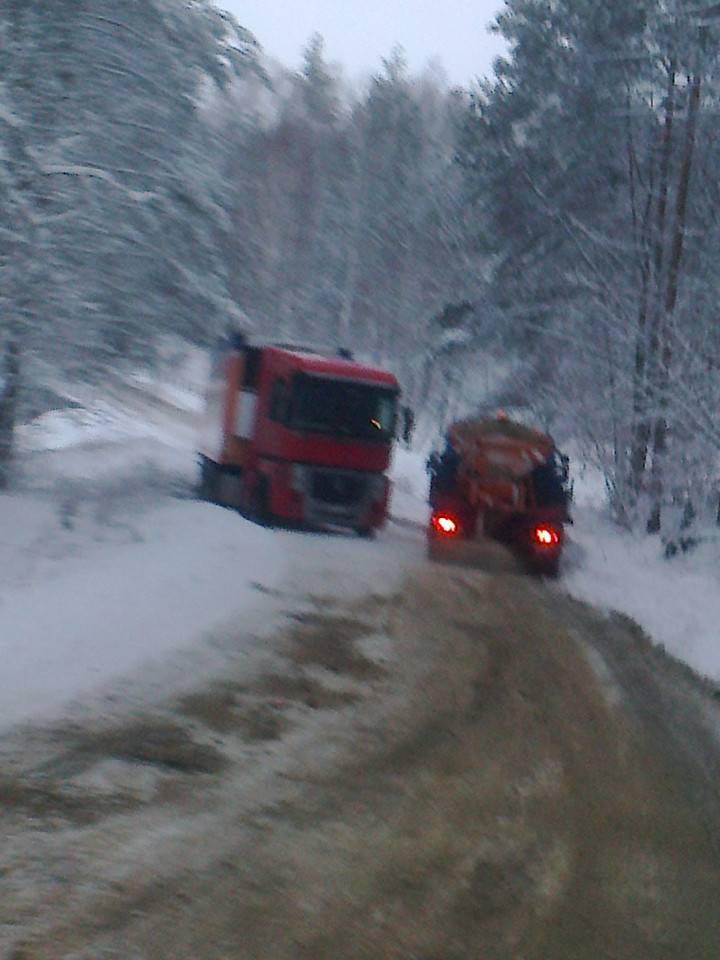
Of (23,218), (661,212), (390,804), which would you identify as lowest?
(390,804)

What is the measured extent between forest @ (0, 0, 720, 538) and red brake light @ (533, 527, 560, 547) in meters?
2.22

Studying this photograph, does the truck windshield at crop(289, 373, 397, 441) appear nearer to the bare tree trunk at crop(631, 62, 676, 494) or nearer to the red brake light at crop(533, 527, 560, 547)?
the red brake light at crop(533, 527, 560, 547)

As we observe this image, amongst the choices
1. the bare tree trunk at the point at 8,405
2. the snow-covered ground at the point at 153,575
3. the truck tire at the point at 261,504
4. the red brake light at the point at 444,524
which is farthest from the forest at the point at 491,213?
the red brake light at the point at 444,524

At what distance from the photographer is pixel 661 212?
19453mm

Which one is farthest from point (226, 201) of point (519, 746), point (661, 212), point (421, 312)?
point (421, 312)

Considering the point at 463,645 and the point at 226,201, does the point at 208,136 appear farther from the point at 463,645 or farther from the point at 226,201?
the point at 463,645

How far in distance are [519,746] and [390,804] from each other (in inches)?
72.4

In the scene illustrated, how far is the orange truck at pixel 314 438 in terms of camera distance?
17.6 meters

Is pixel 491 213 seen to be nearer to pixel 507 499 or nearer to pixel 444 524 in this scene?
pixel 507 499

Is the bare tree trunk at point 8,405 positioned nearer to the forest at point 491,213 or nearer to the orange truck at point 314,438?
the forest at point 491,213

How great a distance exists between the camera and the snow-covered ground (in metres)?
9.11

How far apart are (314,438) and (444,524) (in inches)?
98.6

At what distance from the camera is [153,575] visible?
38.8 ft

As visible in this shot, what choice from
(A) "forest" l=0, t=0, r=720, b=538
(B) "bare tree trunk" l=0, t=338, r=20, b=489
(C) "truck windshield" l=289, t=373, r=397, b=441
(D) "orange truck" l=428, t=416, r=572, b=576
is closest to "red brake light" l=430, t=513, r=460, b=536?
(D) "orange truck" l=428, t=416, r=572, b=576
